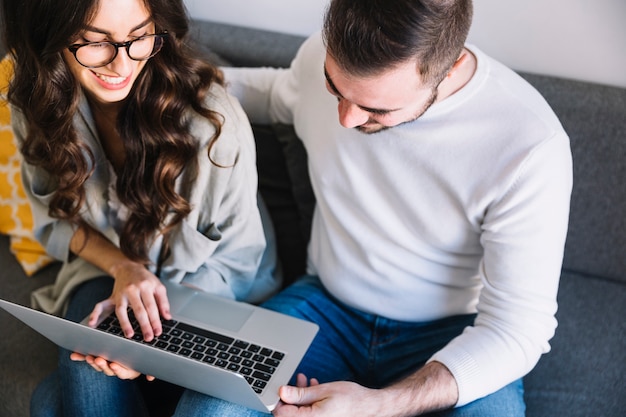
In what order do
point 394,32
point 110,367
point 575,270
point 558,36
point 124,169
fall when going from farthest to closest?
1. point 575,270
2. point 558,36
3. point 124,169
4. point 110,367
5. point 394,32

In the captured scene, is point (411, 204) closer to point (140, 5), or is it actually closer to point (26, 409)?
point (140, 5)

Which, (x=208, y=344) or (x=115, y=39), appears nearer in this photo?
(x=115, y=39)

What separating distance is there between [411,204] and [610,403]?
0.58 metres

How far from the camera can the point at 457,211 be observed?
1.34 metres

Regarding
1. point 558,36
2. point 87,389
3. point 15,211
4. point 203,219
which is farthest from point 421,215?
point 15,211

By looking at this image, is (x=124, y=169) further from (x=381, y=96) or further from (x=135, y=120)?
(x=381, y=96)

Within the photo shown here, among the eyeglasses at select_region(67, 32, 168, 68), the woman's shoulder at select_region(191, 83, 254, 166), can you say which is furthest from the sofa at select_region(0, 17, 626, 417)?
the eyeglasses at select_region(67, 32, 168, 68)

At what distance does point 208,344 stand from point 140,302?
158mm

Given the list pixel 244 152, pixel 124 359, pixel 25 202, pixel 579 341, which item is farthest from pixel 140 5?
pixel 579 341

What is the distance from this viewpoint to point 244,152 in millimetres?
1412

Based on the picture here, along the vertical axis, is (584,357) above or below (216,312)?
below

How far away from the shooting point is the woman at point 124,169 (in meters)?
1.23

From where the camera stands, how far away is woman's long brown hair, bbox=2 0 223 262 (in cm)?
126

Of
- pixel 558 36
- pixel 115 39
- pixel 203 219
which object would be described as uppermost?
pixel 115 39
